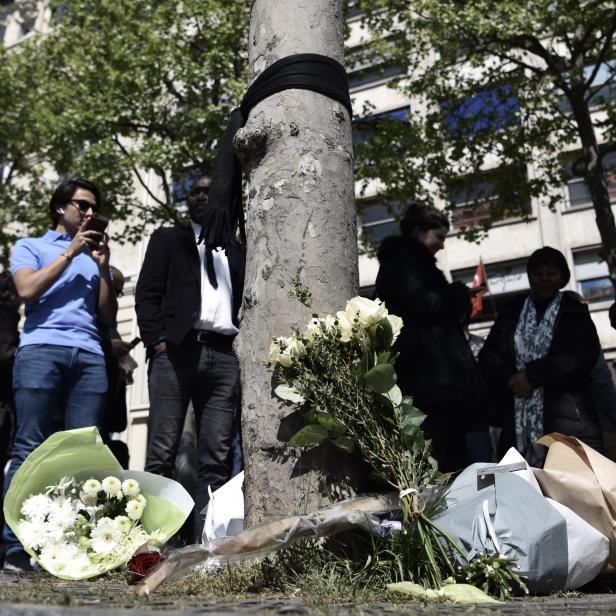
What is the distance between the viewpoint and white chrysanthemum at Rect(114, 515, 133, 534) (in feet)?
9.58

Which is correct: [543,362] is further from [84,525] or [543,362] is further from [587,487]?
[84,525]

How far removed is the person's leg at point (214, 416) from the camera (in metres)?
4.31

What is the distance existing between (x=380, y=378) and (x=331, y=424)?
22 centimetres

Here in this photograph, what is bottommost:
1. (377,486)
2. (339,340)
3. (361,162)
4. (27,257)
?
(377,486)

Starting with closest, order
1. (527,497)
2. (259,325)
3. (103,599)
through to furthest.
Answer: (103,599) → (527,497) → (259,325)

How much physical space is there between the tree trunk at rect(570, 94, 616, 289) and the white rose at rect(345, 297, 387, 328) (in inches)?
286

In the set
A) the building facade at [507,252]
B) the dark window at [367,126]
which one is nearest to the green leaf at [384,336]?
the dark window at [367,126]

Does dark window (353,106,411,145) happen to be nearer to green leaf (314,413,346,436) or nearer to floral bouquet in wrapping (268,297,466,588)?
floral bouquet in wrapping (268,297,466,588)

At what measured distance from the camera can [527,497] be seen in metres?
2.48

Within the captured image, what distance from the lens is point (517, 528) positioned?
2.36 metres

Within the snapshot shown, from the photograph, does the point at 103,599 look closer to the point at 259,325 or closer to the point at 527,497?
the point at 259,325

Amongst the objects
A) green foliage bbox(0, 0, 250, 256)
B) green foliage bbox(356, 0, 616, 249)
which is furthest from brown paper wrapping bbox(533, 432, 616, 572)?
green foliage bbox(0, 0, 250, 256)

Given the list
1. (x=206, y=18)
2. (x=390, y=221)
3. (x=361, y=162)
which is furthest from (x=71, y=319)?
(x=390, y=221)

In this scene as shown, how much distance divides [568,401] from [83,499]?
8.69ft
